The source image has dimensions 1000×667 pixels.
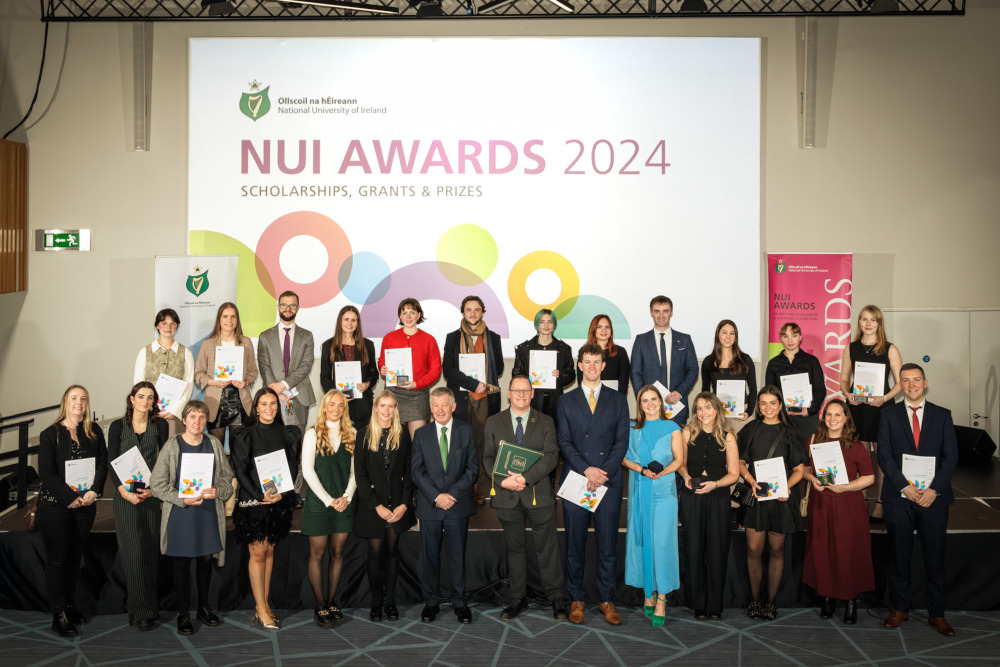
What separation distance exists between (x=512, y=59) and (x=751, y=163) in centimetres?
243

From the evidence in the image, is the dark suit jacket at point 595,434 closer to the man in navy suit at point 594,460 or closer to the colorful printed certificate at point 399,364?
the man in navy suit at point 594,460

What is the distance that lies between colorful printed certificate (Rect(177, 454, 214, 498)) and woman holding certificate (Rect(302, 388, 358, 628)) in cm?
54

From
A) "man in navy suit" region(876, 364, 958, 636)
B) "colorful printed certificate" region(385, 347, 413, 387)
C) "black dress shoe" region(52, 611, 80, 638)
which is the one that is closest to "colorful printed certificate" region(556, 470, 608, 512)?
"colorful printed certificate" region(385, 347, 413, 387)

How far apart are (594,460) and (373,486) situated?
133 cm

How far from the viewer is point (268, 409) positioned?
14.4 feet

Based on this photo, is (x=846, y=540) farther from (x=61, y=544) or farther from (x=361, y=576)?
(x=61, y=544)

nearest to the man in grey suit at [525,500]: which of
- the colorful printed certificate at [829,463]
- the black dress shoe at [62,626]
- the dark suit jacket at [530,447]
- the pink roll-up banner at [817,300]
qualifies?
the dark suit jacket at [530,447]

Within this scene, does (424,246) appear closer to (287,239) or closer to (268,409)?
(287,239)

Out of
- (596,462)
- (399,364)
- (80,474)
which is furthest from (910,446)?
(80,474)

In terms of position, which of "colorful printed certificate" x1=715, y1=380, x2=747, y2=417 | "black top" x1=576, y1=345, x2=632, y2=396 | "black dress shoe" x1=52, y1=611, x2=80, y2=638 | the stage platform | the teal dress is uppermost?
"black top" x1=576, y1=345, x2=632, y2=396

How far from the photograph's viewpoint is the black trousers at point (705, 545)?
15.0 ft

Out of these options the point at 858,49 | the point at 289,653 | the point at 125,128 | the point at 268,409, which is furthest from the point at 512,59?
the point at 289,653

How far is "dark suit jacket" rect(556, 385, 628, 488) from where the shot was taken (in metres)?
4.59

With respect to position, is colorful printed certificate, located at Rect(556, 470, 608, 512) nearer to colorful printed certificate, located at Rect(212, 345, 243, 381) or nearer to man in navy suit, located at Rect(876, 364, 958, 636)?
man in navy suit, located at Rect(876, 364, 958, 636)
